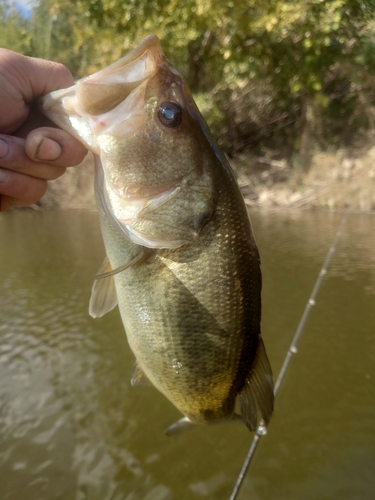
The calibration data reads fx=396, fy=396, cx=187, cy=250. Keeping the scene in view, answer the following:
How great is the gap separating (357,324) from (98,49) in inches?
395

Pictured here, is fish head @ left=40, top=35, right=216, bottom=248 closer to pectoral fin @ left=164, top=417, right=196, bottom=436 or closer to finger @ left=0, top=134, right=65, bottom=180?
finger @ left=0, top=134, right=65, bottom=180

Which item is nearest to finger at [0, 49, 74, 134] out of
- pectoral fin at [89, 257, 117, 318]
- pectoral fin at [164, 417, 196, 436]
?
pectoral fin at [89, 257, 117, 318]

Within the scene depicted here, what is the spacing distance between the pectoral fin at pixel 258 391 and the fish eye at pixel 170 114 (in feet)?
2.56

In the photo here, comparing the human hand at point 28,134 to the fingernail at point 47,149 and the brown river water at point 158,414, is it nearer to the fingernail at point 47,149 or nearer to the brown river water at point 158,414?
the fingernail at point 47,149

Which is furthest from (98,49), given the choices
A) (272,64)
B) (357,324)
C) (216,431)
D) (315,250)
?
(216,431)

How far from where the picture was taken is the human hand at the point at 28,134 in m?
1.31

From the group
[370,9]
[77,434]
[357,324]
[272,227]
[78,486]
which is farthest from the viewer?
[370,9]

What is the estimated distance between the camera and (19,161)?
1.36 meters

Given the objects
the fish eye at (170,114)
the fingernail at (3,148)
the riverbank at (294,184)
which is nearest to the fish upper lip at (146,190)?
the fish eye at (170,114)

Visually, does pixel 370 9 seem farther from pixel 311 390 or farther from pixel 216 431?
pixel 216 431

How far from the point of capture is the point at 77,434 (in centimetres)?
310

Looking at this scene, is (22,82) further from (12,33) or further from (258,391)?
(12,33)

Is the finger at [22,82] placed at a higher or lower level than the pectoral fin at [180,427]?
higher

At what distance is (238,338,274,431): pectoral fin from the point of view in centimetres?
138
